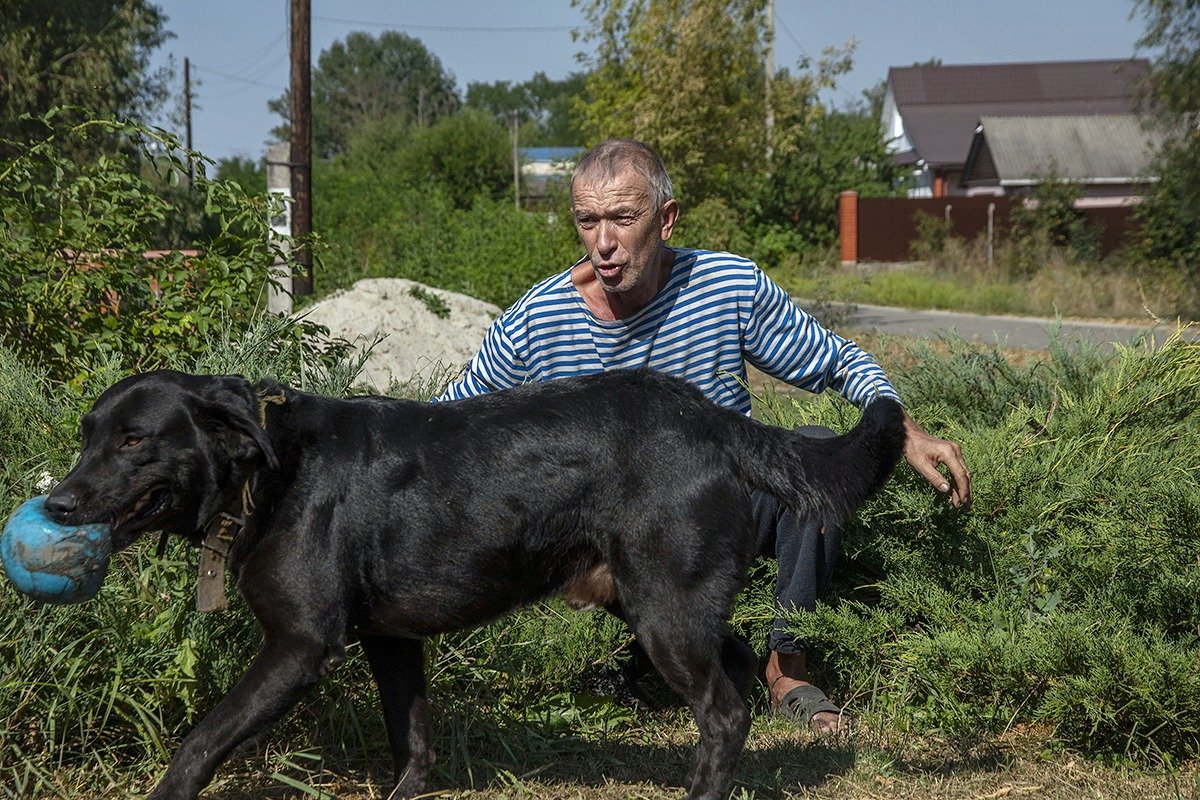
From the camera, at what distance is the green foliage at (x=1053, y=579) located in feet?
12.4

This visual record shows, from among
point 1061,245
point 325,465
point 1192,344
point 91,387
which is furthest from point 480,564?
point 1061,245

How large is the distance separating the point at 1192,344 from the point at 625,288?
2.72 metres

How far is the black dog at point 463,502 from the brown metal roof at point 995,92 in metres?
61.3

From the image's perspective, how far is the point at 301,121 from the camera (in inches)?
487

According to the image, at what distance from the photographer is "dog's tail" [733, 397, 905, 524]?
133 inches

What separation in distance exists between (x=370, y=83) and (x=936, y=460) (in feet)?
366

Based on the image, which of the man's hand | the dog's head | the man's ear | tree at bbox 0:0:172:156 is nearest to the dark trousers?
the man's hand

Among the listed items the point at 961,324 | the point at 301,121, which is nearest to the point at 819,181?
the point at 961,324

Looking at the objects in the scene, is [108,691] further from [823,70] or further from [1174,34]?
[1174,34]

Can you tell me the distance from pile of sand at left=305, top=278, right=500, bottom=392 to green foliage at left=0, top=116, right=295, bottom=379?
3.73m

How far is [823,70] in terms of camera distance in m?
17.8

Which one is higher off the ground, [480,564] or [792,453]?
[792,453]

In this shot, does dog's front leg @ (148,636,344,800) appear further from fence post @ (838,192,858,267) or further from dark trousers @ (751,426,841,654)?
fence post @ (838,192,858,267)

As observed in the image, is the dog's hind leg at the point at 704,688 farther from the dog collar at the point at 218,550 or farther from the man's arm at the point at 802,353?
the man's arm at the point at 802,353
